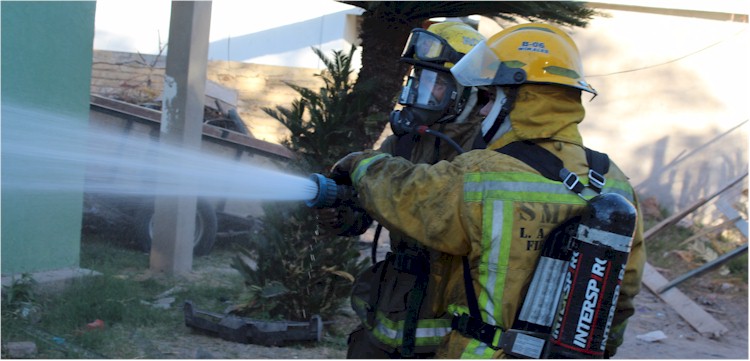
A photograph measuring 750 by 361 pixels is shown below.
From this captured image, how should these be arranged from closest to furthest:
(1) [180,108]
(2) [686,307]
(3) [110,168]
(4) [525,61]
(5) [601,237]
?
1. (5) [601,237]
2. (4) [525,61]
3. (3) [110,168]
4. (1) [180,108]
5. (2) [686,307]

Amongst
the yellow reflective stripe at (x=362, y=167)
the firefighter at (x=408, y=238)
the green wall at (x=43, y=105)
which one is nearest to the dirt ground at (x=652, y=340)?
the green wall at (x=43, y=105)

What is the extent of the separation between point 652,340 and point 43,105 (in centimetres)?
567

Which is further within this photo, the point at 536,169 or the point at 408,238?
the point at 408,238

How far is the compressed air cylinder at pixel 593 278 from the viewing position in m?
2.60

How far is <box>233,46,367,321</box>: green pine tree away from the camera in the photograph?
609 cm

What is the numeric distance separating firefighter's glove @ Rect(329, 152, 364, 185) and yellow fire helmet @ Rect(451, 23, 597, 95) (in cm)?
48

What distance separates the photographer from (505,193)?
8.54ft

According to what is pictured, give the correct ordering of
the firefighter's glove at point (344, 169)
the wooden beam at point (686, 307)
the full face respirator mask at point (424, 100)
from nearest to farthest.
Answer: the firefighter's glove at point (344, 169) < the full face respirator mask at point (424, 100) < the wooden beam at point (686, 307)

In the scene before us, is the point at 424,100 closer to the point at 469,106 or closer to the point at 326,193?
the point at 469,106

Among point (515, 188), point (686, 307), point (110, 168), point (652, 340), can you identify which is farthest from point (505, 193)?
point (686, 307)

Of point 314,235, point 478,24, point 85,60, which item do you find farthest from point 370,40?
point 478,24

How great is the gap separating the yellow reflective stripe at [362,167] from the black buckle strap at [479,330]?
569 mm

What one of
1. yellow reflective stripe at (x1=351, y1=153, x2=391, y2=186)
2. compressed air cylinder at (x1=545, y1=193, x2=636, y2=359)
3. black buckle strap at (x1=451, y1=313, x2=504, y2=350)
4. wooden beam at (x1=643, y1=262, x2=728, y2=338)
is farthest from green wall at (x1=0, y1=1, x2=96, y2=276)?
wooden beam at (x1=643, y1=262, x2=728, y2=338)

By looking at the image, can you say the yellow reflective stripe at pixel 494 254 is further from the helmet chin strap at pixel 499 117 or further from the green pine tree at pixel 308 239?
the green pine tree at pixel 308 239
